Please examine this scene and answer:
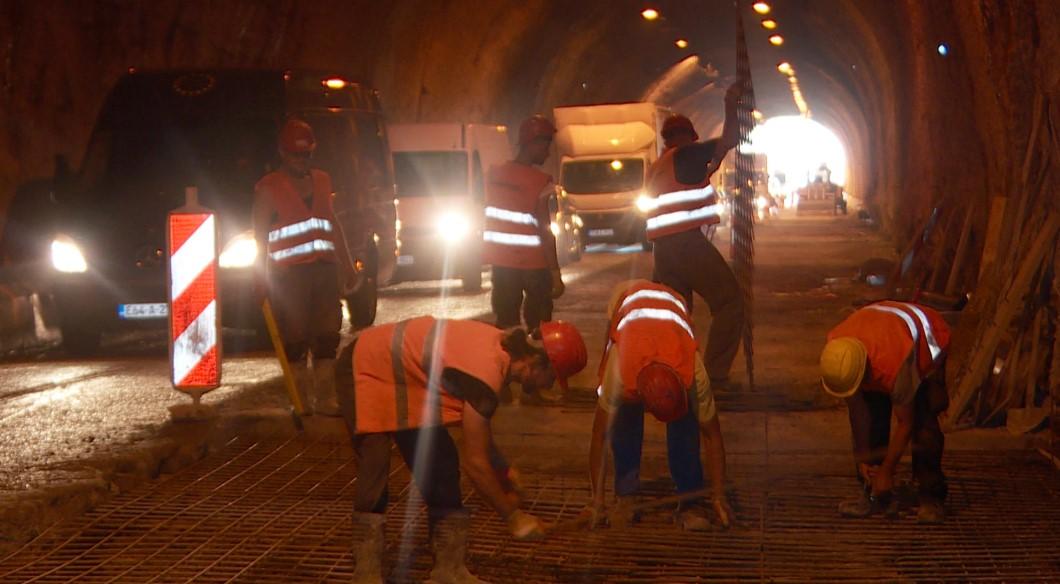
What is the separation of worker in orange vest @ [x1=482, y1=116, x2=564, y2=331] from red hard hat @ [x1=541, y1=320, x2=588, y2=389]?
372 centimetres

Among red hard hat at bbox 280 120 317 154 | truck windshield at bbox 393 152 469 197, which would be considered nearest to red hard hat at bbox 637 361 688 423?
red hard hat at bbox 280 120 317 154

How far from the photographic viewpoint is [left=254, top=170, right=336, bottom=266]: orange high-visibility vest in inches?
320

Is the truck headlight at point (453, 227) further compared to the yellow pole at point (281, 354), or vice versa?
the truck headlight at point (453, 227)

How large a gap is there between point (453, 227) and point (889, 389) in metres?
12.6

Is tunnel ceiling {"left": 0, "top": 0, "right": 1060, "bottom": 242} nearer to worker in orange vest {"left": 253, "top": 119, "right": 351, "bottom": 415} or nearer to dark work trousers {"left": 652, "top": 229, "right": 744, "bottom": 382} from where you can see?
dark work trousers {"left": 652, "top": 229, "right": 744, "bottom": 382}

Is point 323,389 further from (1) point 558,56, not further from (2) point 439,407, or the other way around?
(1) point 558,56

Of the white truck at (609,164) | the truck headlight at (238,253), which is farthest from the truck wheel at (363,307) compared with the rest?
the white truck at (609,164)

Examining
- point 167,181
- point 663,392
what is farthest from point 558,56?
point 663,392

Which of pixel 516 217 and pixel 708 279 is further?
pixel 516 217

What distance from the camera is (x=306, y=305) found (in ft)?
27.0

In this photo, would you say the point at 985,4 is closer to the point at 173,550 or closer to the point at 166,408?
the point at 166,408

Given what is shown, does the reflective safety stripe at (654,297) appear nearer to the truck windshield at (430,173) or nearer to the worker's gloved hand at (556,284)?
the worker's gloved hand at (556,284)

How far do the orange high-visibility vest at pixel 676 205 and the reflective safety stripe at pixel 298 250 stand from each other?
194 cm

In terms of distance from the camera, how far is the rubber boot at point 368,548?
531 centimetres
